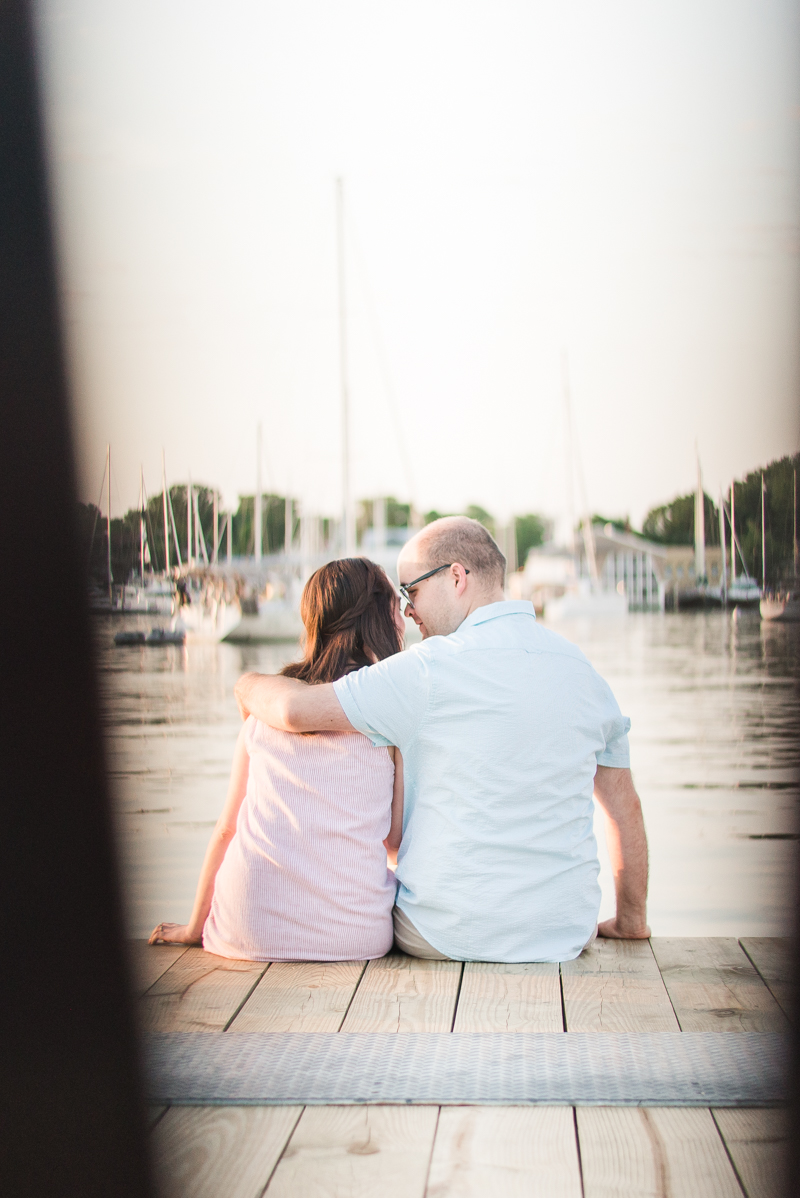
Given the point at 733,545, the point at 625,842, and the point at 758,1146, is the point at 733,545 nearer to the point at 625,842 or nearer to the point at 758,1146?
the point at 625,842

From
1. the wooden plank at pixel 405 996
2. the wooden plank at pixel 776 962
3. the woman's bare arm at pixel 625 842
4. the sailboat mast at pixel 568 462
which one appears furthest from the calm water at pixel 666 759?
the sailboat mast at pixel 568 462

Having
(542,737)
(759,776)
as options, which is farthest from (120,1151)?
(759,776)

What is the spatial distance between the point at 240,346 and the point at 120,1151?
28.3 feet

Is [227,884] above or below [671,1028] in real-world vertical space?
above

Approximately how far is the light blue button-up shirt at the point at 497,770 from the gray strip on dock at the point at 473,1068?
336 millimetres

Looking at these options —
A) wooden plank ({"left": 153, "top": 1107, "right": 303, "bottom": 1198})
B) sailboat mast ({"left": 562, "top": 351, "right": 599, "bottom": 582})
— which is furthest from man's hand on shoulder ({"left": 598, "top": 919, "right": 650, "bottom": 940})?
sailboat mast ({"left": 562, "top": 351, "right": 599, "bottom": 582})

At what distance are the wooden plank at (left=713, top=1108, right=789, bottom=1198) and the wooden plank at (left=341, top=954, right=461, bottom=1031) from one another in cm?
44

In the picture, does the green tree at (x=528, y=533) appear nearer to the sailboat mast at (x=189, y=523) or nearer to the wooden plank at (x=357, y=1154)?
the sailboat mast at (x=189, y=523)

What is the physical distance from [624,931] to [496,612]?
2.31ft

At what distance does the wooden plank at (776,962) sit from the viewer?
4.93 ft

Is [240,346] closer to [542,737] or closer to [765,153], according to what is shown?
[765,153]

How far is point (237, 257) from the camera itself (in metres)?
6.32

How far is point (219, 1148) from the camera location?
3.53 feet

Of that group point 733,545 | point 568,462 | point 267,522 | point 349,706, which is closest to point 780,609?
point 733,545
